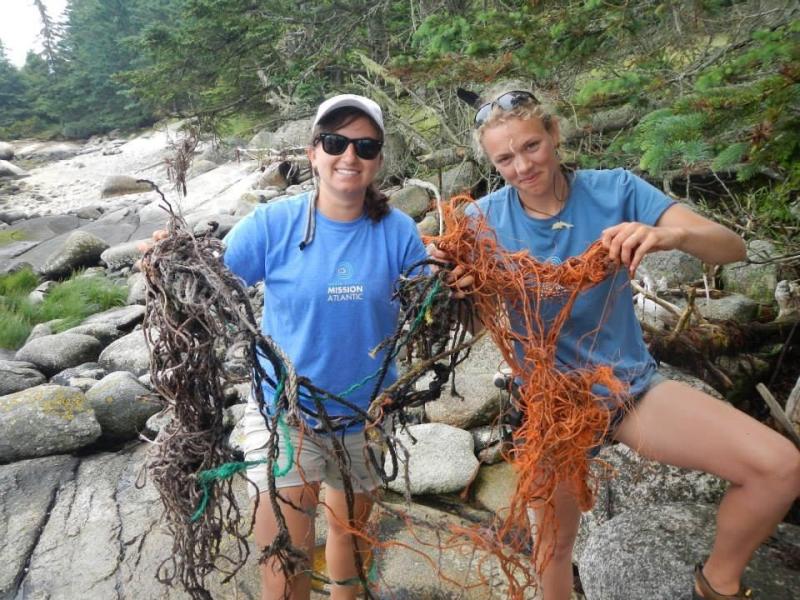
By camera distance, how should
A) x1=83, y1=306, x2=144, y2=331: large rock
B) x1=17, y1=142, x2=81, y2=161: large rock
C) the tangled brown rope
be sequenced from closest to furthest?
1. the tangled brown rope
2. x1=83, y1=306, x2=144, y2=331: large rock
3. x1=17, y1=142, x2=81, y2=161: large rock

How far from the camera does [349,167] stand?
243cm

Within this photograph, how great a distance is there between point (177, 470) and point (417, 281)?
3.46 feet

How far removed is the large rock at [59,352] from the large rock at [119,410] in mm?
2627

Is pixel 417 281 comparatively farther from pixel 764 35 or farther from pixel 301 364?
pixel 764 35

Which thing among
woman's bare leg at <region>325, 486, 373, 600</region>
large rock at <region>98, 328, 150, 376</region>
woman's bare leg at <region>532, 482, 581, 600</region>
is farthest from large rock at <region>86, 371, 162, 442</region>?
woman's bare leg at <region>532, 482, 581, 600</region>

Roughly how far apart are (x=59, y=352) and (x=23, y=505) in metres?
4.06

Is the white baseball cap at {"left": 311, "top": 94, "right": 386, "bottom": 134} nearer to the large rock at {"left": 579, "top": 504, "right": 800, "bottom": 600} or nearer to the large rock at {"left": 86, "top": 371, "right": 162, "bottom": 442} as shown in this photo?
the large rock at {"left": 579, "top": 504, "right": 800, "bottom": 600}

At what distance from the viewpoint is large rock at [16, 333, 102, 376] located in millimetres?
7922

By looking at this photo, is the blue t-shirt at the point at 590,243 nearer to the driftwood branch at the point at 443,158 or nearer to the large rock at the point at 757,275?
the large rock at the point at 757,275

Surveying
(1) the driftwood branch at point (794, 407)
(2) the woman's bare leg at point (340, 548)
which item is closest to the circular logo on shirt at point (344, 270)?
(2) the woman's bare leg at point (340, 548)

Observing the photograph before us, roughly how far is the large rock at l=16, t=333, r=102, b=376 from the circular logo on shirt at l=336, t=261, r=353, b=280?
7.12m

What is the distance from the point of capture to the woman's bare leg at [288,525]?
7.68ft

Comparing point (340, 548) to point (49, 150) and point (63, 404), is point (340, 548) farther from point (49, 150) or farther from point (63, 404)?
point (49, 150)

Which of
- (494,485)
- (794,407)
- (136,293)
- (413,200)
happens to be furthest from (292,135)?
(794,407)
